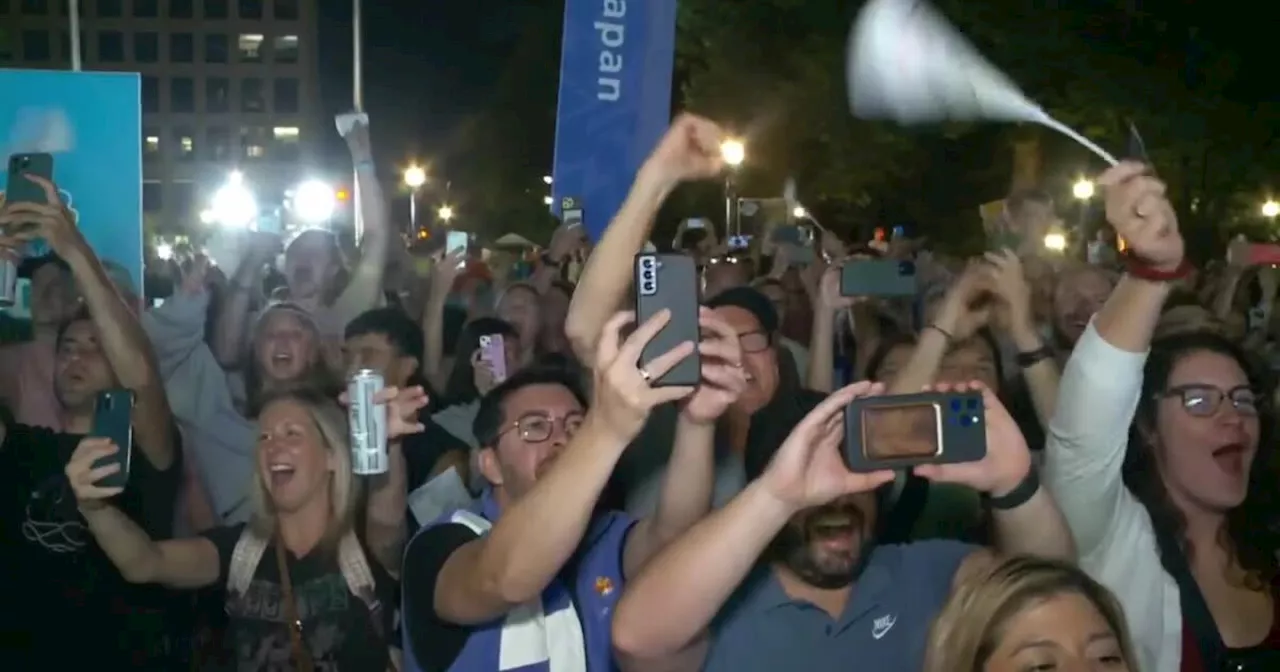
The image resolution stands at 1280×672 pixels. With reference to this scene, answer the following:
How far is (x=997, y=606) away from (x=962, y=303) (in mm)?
2043

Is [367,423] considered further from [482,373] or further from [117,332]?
[482,373]

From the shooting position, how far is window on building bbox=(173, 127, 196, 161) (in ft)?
330

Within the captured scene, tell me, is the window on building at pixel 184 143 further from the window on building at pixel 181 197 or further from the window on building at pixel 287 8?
the window on building at pixel 287 8

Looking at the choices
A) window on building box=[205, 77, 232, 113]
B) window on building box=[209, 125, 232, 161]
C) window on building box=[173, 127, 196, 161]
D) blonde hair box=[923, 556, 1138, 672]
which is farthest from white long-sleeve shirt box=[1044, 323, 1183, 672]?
window on building box=[205, 77, 232, 113]

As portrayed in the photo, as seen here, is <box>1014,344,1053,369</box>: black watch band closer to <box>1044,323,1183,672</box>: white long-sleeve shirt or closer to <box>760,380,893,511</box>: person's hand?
<box>1044,323,1183,672</box>: white long-sleeve shirt

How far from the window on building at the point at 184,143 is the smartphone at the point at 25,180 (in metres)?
99.7

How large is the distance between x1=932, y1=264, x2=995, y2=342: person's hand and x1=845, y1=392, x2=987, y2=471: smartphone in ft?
6.67

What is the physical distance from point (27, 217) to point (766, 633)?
9.63 feet

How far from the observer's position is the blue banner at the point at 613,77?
630 cm

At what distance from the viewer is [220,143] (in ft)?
334

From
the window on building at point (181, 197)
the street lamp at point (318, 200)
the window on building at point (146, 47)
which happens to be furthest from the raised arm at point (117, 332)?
the window on building at point (146, 47)

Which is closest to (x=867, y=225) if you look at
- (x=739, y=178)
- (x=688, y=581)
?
(x=739, y=178)

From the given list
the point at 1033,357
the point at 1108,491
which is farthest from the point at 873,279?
the point at 1108,491

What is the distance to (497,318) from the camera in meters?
6.54
